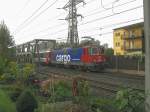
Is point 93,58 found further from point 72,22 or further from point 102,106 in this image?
point 102,106

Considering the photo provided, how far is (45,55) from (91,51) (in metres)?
12.9

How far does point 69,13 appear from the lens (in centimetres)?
5022

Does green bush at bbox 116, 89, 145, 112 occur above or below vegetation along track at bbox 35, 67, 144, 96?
above

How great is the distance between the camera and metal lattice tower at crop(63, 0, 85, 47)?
151ft

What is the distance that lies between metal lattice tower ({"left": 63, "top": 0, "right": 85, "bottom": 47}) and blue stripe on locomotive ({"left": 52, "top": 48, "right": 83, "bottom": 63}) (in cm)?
168

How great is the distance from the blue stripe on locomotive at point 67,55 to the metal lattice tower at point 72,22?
1677 millimetres

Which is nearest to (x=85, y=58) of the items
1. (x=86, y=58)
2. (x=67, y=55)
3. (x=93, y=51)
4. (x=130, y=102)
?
(x=86, y=58)

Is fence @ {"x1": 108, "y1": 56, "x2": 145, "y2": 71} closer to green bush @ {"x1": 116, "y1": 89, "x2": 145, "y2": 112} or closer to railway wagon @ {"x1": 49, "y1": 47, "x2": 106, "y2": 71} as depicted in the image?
railway wagon @ {"x1": 49, "y1": 47, "x2": 106, "y2": 71}

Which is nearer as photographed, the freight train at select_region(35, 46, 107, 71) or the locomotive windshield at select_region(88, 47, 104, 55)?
the freight train at select_region(35, 46, 107, 71)

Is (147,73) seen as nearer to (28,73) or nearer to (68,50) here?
(28,73)

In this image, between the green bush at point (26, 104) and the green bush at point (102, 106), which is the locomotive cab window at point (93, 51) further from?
the green bush at point (26, 104)

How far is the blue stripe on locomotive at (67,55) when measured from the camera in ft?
136

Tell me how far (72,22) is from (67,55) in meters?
4.45

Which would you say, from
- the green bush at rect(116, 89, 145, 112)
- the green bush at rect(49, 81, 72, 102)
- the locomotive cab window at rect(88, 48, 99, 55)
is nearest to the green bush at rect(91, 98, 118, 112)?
the green bush at rect(116, 89, 145, 112)
